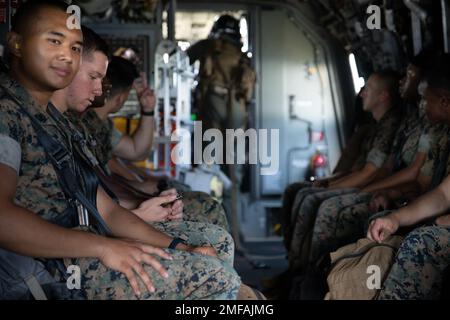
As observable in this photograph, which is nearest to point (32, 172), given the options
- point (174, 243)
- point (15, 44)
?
point (15, 44)

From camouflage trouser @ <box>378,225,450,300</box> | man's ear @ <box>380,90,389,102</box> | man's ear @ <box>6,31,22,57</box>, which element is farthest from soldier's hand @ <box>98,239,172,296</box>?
man's ear @ <box>380,90,389,102</box>

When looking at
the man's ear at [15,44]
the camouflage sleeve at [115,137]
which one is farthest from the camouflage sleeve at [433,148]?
the man's ear at [15,44]

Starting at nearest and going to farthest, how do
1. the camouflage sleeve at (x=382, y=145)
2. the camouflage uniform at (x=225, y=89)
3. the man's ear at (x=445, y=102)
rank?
the man's ear at (x=445, y=102)
the camouflage sleeve at (x=382, y=145)
the camouflage uniform at (x=225, y=89)

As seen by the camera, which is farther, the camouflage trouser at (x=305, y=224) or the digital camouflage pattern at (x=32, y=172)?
the camouflage trouser at (x=305, y=224)

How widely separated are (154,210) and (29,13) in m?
1.05

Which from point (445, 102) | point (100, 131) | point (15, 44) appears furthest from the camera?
point (100, 131)

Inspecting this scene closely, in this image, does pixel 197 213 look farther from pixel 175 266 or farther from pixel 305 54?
pixel 305 54

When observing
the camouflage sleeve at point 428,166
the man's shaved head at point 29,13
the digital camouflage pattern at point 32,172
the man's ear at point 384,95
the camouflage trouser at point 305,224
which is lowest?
the camouflage trouser at point 305,224

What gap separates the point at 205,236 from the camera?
2.61 metres

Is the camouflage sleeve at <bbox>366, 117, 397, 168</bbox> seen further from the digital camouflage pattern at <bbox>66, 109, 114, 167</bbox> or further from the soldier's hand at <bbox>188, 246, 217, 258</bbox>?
the soldier's hand at <bbox>188, 246, 217, 258</bbox>

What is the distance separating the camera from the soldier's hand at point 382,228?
3.00 m

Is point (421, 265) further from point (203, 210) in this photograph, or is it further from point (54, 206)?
point (54, 206)

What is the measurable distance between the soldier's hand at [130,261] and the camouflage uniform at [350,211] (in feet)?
7.44

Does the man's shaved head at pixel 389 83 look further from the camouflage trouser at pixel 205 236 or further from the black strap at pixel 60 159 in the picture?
the black strap at pixel 60 159
